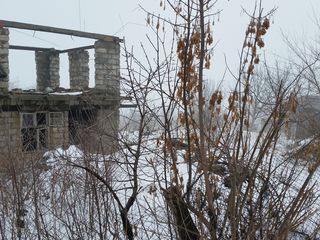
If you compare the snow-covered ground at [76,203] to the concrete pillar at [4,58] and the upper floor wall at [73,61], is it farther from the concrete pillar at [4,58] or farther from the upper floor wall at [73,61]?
the concrete pillar at [4,58]

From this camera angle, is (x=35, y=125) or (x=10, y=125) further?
(x=35, y=125)

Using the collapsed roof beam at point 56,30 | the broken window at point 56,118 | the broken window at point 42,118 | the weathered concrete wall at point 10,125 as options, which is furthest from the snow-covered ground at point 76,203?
the broken window at point 42,118

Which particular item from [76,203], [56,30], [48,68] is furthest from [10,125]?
[76,203]

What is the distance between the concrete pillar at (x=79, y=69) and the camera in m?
15.0

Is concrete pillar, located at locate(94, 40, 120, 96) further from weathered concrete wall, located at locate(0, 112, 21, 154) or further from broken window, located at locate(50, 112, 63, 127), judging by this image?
weathered concrete wall, located at locate(0, 112, 21, 154)

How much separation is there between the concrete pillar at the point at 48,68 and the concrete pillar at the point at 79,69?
154 centimetres

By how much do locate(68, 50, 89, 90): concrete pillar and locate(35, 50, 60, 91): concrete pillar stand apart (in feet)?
5.05

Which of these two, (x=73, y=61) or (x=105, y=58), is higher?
(x=73, y=61)

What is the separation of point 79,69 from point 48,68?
2290mm

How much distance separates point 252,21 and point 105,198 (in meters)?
3.15

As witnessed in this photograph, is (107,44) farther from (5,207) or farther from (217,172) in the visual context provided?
(217,172)

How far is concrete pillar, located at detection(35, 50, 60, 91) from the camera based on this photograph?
1633 centimetres

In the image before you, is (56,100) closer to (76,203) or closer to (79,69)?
(79,69)

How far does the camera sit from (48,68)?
16.5 meters
